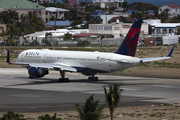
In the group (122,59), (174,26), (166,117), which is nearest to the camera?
(166,117)

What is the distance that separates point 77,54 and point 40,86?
24.9ft

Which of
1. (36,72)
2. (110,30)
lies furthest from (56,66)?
(110,30)

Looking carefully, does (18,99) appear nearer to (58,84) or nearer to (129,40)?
(58,84)

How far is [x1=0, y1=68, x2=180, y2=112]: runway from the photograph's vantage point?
109 ft

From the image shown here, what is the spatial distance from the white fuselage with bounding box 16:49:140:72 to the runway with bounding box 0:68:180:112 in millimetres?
2495

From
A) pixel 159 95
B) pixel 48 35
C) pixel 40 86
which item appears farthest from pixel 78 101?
pixel 48 35

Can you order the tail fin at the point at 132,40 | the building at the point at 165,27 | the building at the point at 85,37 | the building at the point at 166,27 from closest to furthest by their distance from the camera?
the tail fin at the point at 132,40, the building at the point at 85,37, the building at the point at 166,27, the building at the point at 165,27

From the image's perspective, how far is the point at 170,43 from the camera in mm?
124562

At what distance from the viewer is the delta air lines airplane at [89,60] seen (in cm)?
4666

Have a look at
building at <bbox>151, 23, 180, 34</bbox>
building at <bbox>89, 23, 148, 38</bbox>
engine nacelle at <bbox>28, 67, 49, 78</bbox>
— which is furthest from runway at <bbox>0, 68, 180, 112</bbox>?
building at <bbox>151, 23, 180, 34</bbox>

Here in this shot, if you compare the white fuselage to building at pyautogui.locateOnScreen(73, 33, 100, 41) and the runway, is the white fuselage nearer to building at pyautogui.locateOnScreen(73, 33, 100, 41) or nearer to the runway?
the runway

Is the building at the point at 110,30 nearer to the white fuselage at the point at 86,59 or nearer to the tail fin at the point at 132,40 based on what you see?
the white fuselage at the point at 86,59

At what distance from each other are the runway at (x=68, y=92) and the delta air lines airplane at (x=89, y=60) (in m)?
1.91

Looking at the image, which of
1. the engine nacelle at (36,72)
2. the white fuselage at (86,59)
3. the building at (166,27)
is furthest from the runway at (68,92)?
the building at (166,27)
